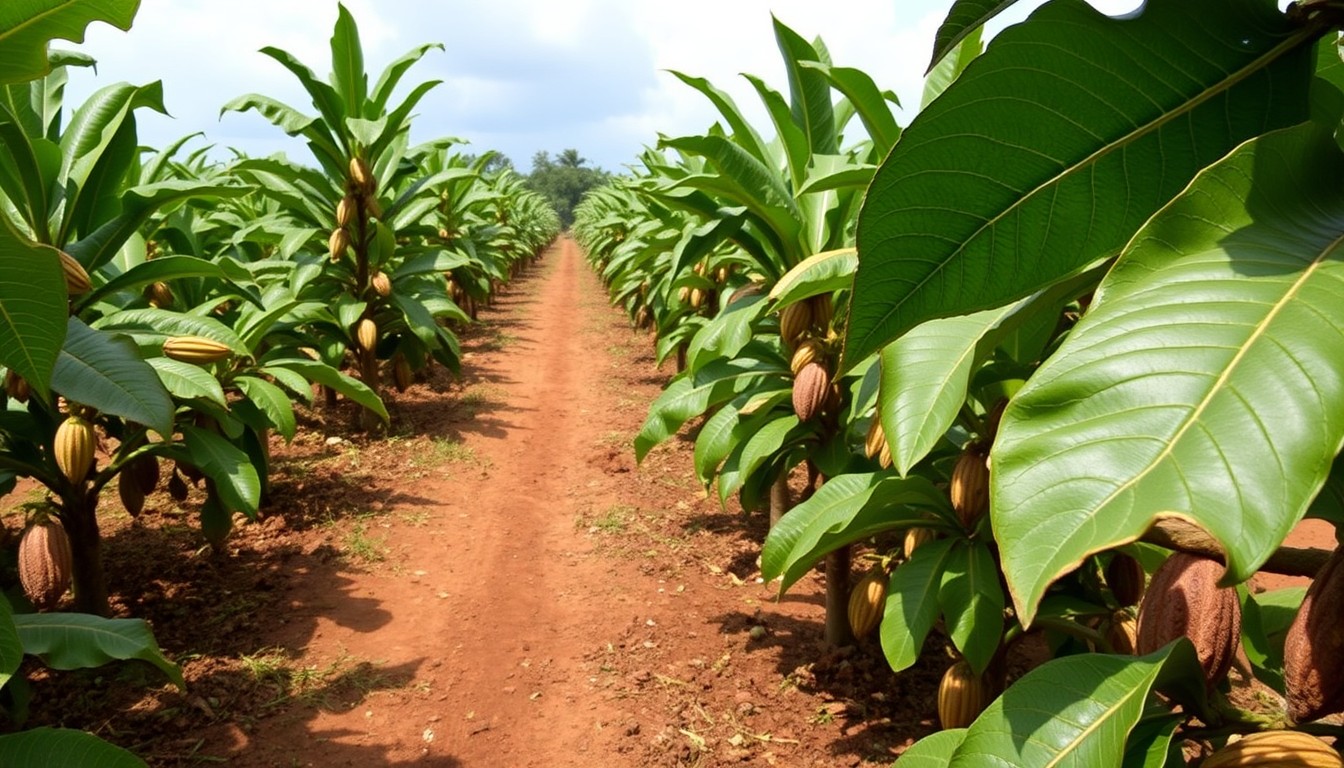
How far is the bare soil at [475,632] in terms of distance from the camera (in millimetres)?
2654

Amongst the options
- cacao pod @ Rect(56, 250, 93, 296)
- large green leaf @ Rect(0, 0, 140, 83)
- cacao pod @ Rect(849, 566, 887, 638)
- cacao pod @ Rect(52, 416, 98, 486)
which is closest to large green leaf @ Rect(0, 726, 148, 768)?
large green leaf @ Rect(0, 0, 140, 83)

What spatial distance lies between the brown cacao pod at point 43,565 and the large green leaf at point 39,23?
1.97 m

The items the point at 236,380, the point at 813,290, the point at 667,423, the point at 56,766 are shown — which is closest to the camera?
the point at 56,766

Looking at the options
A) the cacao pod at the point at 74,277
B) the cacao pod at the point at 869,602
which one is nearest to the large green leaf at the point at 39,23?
the cacao pod at the point at 74,277

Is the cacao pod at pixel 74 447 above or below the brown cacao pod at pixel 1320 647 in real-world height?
below

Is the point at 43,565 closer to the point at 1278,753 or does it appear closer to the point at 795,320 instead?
the point at 795,320

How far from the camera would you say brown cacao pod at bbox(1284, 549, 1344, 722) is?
688mm

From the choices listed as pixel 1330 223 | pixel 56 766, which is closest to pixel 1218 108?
pixel 1330 223

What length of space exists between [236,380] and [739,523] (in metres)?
2.43

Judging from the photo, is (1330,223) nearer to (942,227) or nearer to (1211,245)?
(1211,245)

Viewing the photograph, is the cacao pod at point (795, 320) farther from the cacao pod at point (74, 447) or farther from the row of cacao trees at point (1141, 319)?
the cacao pod at point (74, 447)

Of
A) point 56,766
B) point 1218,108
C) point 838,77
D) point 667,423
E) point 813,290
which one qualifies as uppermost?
point 838,77

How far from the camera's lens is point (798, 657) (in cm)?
312

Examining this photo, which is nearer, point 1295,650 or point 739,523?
point 1295,650
